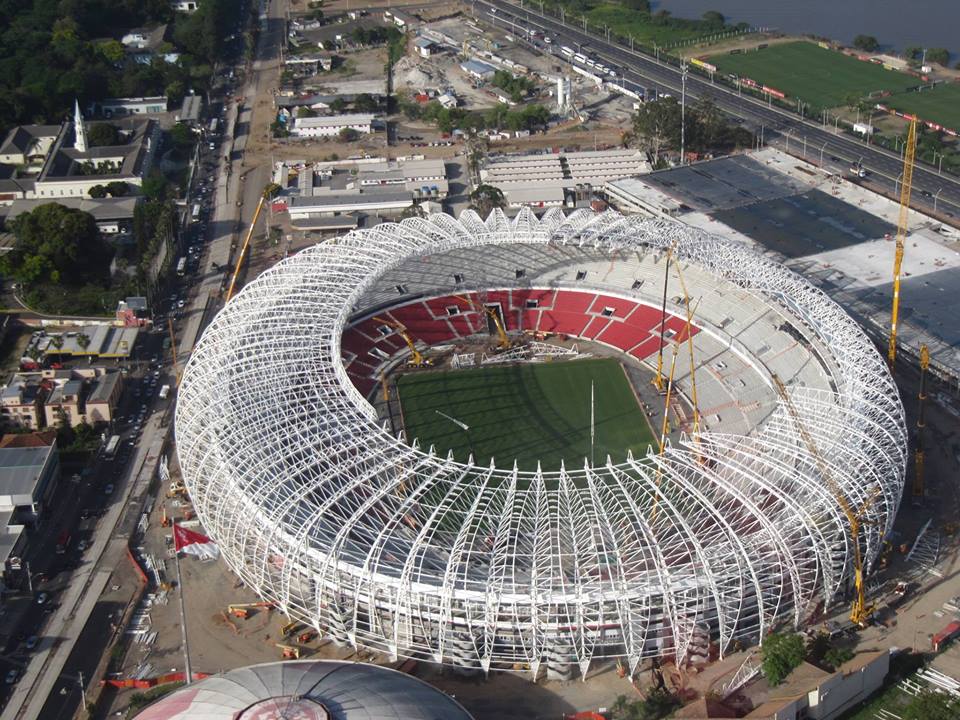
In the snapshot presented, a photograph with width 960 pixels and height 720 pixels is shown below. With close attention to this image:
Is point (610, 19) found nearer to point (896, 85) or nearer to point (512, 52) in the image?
point (512, 52)

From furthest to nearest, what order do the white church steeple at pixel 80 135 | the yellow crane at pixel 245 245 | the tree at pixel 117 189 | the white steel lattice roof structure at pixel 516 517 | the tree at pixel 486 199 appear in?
the white church steeple at pixel 80 135 → the tree at pixel 117 189 → the tree at pixel 486 199 → the yellow crane at pixel 245 245 → the white steel lattice roof structure at pixel 516 517

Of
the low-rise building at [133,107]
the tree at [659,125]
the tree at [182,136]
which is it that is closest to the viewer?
the tree at [659,125]

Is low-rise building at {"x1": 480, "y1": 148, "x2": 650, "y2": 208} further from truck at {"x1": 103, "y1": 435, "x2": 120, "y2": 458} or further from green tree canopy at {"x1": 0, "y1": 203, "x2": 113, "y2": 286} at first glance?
truck at {"x1": 103, "y1": 435, "x2": 120, "y2": 458}

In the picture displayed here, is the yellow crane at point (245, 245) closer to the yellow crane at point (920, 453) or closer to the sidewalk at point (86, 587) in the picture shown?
the sidewalk at point (86, 587)

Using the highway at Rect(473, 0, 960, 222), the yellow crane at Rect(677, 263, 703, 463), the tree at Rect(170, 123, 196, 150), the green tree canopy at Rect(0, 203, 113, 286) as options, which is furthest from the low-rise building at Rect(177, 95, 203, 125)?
the yellow crane at Rect(677, 263, 703, 463)

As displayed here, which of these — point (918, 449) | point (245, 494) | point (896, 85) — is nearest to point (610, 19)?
point (896, 85)

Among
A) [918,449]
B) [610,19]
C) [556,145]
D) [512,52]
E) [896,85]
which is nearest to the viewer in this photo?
[918,449]

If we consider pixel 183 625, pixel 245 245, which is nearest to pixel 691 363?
pixel 183 625

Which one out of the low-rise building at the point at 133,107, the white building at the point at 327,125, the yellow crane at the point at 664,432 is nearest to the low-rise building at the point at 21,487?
the yellow crane at the point at 664,432

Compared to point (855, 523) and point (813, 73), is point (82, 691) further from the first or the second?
point (813, 73)
